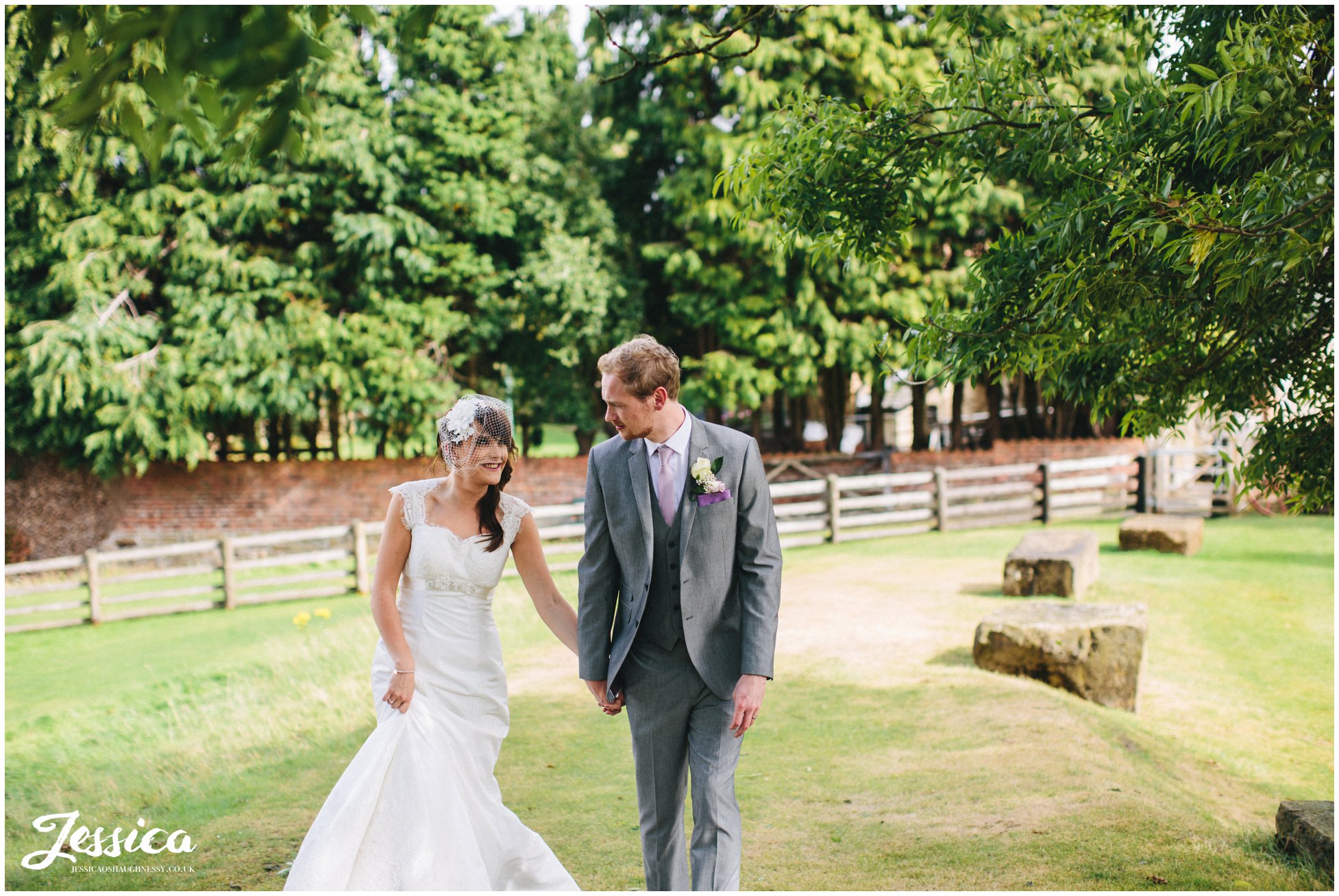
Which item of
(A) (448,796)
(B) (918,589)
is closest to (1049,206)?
(A) (448,796)

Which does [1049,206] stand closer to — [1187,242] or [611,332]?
[1187,242]

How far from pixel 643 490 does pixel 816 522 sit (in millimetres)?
13171

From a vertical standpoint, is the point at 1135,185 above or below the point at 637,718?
above

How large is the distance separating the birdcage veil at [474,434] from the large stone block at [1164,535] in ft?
37.8

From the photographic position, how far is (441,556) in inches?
150

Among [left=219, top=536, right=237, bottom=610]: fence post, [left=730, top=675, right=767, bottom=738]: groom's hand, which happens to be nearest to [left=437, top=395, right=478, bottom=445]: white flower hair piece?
[left=730, top=675, right=767, bottom=738]: groom's hand

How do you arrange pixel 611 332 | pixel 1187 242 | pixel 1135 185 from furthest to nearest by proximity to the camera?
pixel 611 332, pixel 1135 185, pixel 1187 242

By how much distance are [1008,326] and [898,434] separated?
30032 millimetres

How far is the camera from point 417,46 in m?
15.7

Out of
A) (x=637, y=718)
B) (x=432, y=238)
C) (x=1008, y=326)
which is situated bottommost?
(x=637, y=718)

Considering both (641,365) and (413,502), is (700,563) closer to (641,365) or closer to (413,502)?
(641,365)

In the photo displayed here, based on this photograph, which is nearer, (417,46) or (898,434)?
(417,46)

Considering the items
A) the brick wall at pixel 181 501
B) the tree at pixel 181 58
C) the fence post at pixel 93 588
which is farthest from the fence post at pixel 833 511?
the tree at pixel 181 58

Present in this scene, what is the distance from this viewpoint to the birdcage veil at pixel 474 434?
375 centimetres
